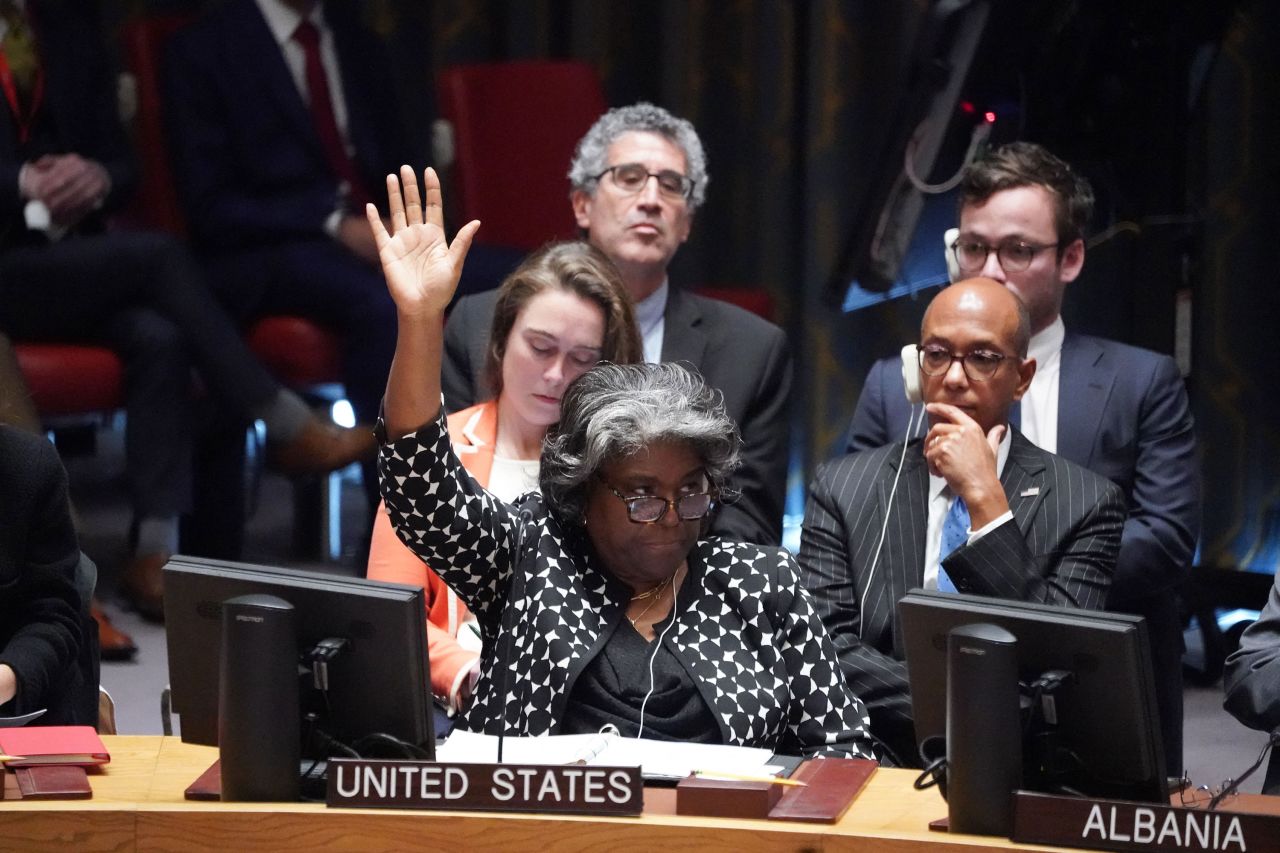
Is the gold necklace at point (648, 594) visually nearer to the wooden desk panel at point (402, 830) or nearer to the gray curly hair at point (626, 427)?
the gray curly hair at point (626, 427)

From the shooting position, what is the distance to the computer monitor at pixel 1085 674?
1850mm

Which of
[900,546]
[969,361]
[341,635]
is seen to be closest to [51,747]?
[341,635]

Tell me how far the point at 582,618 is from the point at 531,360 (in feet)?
2.38

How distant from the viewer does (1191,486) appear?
3.22 meters

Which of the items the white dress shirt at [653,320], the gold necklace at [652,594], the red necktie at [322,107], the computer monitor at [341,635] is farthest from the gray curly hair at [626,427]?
the red necktie at [322,107]

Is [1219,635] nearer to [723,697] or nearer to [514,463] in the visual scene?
[514,463]

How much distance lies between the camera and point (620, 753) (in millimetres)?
2092

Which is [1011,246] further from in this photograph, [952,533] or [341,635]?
[341,635]

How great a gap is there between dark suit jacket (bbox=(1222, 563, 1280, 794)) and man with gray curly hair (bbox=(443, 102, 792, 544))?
1.13 m

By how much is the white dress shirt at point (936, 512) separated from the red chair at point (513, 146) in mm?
2193

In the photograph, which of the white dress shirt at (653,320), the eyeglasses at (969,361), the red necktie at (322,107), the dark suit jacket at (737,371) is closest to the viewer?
the eyeglasses at (969,361)

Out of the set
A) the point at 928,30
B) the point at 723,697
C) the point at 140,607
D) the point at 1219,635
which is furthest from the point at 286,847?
the point at 928,30

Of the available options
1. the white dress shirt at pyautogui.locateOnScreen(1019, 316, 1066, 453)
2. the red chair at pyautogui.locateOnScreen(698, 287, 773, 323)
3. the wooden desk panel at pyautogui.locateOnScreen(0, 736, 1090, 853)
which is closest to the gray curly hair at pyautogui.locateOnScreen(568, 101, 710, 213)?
the white dress shirt at pyautogui.locateOnScreen(1019, 316, 1066, 453)

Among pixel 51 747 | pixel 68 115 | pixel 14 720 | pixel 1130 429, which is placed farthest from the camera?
pixel 68 115
